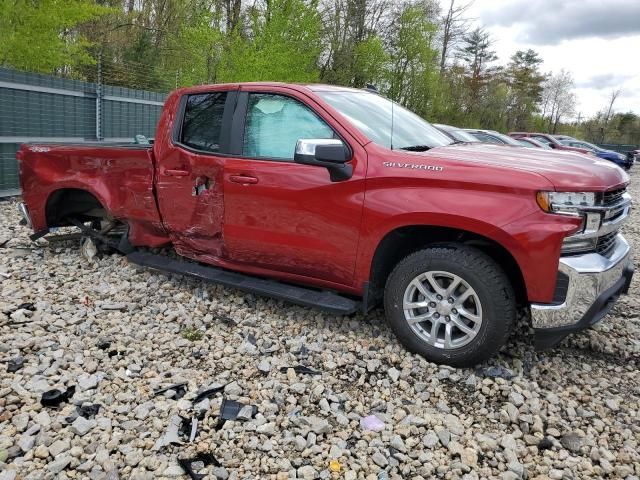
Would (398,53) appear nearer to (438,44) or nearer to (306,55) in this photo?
(438,44)

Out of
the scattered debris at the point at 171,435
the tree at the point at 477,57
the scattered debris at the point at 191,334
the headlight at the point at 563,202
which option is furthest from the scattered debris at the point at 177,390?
the tree at the point at 477,57

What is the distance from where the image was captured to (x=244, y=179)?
377cm

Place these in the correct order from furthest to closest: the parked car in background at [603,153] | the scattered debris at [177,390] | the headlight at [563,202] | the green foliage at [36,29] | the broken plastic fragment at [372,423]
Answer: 1. the parked car in background at [603,153]
2. the green foliage at [36,29]
3. the scattered debris at [177,390]
4. the headlight at [563,202]
5. the broken plastic fragment at [372,423]

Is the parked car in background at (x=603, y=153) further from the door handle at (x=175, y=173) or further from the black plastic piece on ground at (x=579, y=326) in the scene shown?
the door handle at (x=175, y=173)

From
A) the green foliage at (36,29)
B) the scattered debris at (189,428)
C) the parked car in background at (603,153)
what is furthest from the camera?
the parked car in background at (603,153)

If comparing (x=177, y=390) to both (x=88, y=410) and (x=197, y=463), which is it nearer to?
(x=88, y=410)

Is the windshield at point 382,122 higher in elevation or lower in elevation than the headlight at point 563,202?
higher

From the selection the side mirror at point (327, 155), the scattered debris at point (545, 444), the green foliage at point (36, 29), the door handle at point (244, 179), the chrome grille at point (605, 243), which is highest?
the green foliage at point (36, 29)

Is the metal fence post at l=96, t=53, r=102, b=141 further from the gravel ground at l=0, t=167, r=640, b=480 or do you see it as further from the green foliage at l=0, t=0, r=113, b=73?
the gravel ground at l=0, t=167, r=640, b=480

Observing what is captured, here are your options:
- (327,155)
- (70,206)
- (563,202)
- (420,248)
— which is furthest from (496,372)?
(70,206)

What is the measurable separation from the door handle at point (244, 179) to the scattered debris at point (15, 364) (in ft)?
6.18

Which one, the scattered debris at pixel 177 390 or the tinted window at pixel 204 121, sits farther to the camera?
the tinted window at pixel 204 121

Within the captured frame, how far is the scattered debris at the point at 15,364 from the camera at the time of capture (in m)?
3.12

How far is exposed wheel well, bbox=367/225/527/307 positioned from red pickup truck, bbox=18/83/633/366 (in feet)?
0.04
